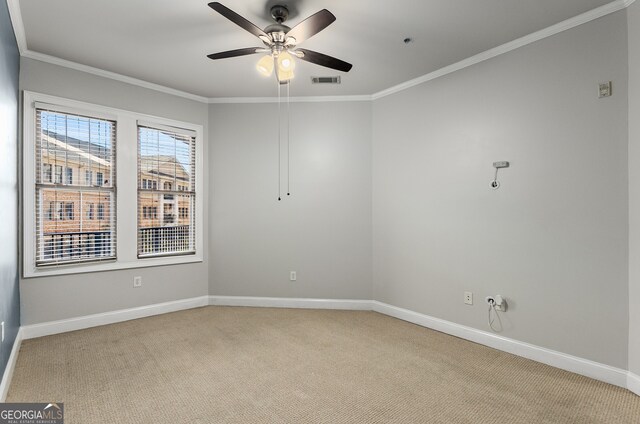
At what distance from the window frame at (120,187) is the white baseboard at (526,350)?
2.85 meters

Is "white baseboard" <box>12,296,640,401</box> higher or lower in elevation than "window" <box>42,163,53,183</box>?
lower

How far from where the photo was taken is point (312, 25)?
7.24ft

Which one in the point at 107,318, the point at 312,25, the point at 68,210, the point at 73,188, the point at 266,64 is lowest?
the point at 107,318

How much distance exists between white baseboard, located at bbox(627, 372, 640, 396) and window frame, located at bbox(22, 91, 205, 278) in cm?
429

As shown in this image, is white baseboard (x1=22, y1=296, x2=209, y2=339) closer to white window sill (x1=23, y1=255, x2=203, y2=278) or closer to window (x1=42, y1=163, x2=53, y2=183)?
white window sill (x1=23, y1=255, x2=203, y2=278)

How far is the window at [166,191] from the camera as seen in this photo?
4.04 meters

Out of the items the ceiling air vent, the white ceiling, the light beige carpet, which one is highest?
the white ceiling

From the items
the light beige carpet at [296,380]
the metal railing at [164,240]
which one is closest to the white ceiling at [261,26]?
the metal railing at [164,240]

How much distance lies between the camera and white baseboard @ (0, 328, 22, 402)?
2205 mm

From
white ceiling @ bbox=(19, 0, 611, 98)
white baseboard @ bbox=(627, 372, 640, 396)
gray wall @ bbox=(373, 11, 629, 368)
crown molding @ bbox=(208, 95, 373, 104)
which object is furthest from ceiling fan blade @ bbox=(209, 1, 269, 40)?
white baseboard @ bbox=(627, 372, 640, 396)

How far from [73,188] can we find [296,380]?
2.97m

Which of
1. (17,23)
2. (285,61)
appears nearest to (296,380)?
(285,61)

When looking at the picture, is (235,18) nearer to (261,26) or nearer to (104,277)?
(261,26)

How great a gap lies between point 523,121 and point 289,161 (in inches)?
103
